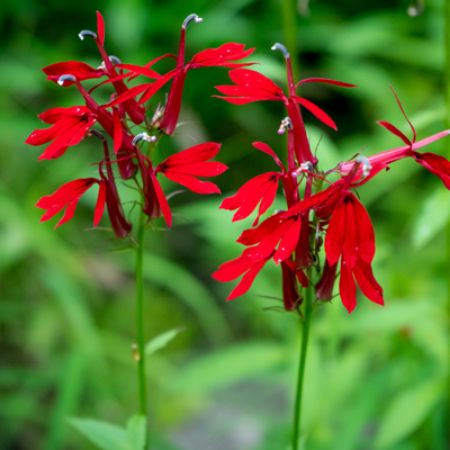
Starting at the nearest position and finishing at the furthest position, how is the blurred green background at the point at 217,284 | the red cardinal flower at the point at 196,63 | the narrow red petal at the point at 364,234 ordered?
1. the narrow red petal at the point at 364,234
2. the red cardinal flower at the point at 196,63
3. the blurred green background at the point at 217,284

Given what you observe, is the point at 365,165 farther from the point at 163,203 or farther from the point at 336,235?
the point at 163,203

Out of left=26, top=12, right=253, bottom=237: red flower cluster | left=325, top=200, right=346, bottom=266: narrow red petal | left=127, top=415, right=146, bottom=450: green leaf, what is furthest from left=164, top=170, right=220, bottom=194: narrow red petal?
left=127, top=415, right=146, bottom=450: green leaf

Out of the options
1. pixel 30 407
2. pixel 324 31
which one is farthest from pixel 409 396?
pixel 324 31

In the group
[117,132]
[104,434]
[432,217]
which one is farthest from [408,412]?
[117,132]

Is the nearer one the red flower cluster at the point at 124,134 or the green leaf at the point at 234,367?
the red flower cluster at the point at 124,134

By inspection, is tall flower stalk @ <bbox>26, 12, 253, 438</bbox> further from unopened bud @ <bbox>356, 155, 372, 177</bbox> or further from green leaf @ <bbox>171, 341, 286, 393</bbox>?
green leaf @ <bbox>171, 341, 286, 393</bbox>

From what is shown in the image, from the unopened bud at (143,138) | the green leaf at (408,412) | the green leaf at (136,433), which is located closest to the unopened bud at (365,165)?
the unopened bud at (143,138)

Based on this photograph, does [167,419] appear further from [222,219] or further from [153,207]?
[153,207]

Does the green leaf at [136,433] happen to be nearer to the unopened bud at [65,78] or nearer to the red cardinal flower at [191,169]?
the red cardinal flower at [191,169]
